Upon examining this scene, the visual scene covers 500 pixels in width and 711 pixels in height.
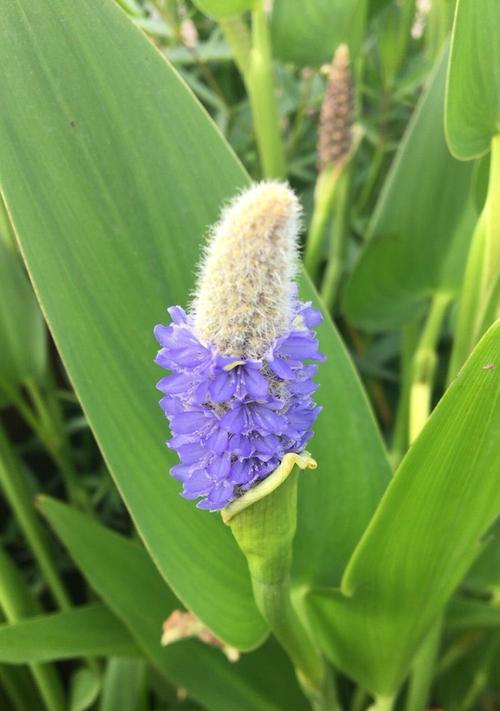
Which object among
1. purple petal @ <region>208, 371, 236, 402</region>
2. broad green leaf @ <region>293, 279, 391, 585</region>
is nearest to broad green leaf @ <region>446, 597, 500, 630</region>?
broad green leaf @ <region>293, 279, 391, 585</region>

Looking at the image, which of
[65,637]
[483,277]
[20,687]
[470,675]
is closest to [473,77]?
[483,277]

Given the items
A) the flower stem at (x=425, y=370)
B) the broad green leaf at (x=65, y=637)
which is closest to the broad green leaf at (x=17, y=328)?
the broad green leaf at (x=65, y=637)

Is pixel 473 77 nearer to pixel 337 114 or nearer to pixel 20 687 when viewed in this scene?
pixel 337 114

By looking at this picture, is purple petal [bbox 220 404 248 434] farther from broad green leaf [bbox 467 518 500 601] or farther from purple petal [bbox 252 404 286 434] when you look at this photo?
broad green leaf [bbox 467 518 500 601]

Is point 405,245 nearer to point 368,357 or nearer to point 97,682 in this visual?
point 368,357

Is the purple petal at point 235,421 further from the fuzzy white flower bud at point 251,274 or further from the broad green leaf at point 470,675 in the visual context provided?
the broad green leaf at point 470,675

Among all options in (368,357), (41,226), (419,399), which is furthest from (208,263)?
(368,357)
